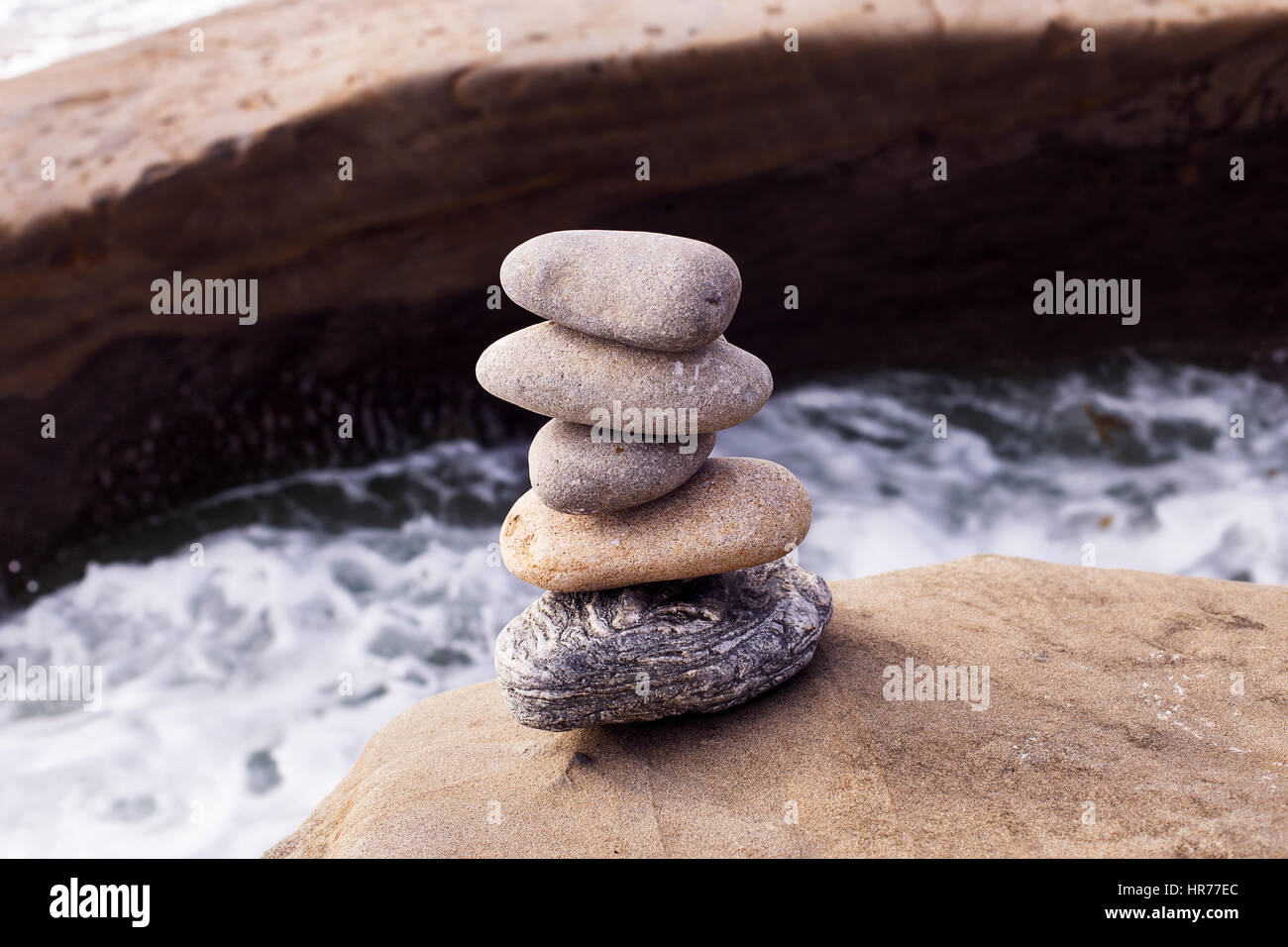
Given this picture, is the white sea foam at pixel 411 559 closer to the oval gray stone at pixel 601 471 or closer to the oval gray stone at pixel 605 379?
the oval gray stone at pixel 601 471

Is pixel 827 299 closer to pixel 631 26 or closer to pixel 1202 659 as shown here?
pixel 631 26

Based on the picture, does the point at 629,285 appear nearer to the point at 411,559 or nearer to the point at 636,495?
the point at 636,495

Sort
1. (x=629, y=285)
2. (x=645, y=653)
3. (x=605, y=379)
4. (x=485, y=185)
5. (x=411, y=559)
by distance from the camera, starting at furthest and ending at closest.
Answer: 1. (x=411, y=559)
2. (x=485, y=185)
3. (x=645, y=653)
4. (x=605, y=379)
5. (x=629, y=285)

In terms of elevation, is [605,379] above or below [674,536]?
above

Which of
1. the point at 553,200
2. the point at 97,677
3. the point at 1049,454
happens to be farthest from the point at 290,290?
the point at 1049,454

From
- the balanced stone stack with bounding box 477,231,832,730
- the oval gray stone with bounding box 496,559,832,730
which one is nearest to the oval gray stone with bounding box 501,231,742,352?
the balanced stone stack with bounding box 477,231,832,730

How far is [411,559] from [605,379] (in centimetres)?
314

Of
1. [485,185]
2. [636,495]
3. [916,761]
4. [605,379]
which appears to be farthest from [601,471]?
[485,185]

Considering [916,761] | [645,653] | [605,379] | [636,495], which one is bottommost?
[916,761]

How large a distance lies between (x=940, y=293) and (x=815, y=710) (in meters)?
4.27

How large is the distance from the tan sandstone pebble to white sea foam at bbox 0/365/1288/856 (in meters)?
2.07

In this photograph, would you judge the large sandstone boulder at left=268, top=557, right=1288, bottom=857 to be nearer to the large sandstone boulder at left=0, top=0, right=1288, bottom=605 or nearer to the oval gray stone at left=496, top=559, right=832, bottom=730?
the oval gray stone at left=496, top=559, right=832, bottom=730

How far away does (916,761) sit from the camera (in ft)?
9.72

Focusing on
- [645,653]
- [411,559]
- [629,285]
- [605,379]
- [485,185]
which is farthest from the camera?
[411,559]
